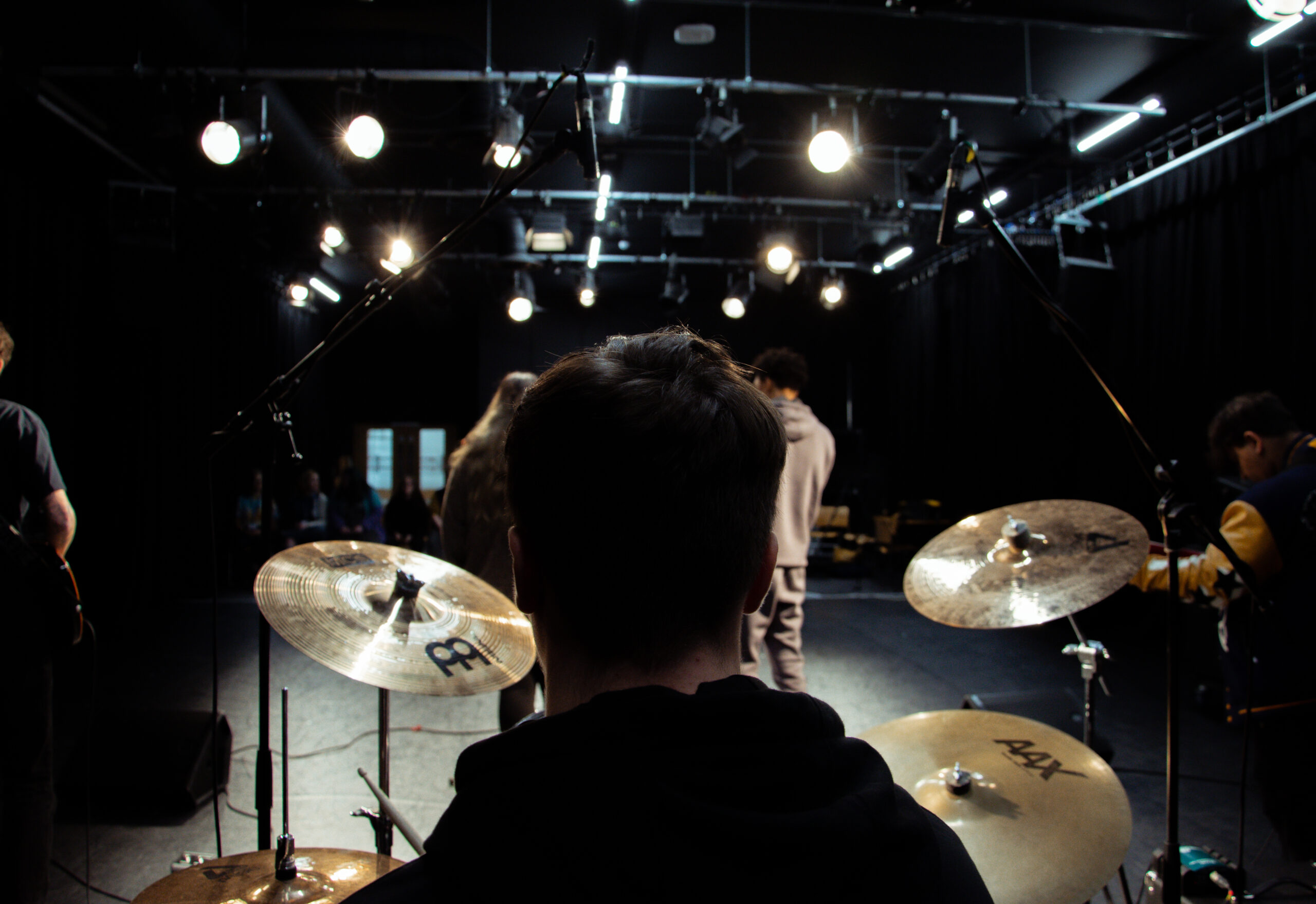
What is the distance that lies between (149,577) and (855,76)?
7602mm

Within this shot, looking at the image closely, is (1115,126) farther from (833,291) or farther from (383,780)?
(383,780)

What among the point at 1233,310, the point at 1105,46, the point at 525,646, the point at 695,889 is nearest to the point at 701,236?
the point at 1105,46

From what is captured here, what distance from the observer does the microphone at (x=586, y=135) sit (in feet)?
4.63

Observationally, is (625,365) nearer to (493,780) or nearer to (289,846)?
(493,780)

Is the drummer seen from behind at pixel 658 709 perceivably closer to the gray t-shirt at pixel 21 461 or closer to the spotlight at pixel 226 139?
the gray t-shirt at pixel 21 461

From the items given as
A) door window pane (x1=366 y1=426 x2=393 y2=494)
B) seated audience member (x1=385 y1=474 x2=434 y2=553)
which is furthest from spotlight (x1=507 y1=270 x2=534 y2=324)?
door window pane (x1=366 y1=426 x2=393 y2=494)

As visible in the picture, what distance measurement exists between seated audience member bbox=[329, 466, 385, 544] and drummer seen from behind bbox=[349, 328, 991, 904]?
762cm

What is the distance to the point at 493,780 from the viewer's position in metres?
0.49

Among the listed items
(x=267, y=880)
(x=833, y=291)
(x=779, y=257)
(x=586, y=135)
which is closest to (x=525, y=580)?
(x=267, y=880)

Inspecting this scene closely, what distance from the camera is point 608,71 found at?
16.9 ft

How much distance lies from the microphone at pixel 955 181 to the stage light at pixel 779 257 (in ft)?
17.3

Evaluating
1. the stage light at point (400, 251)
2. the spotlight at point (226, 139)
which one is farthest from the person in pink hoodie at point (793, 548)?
the stage light at point (400, 251)

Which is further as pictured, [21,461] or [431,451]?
[431,451]

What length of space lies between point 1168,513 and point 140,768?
3.41 meters
